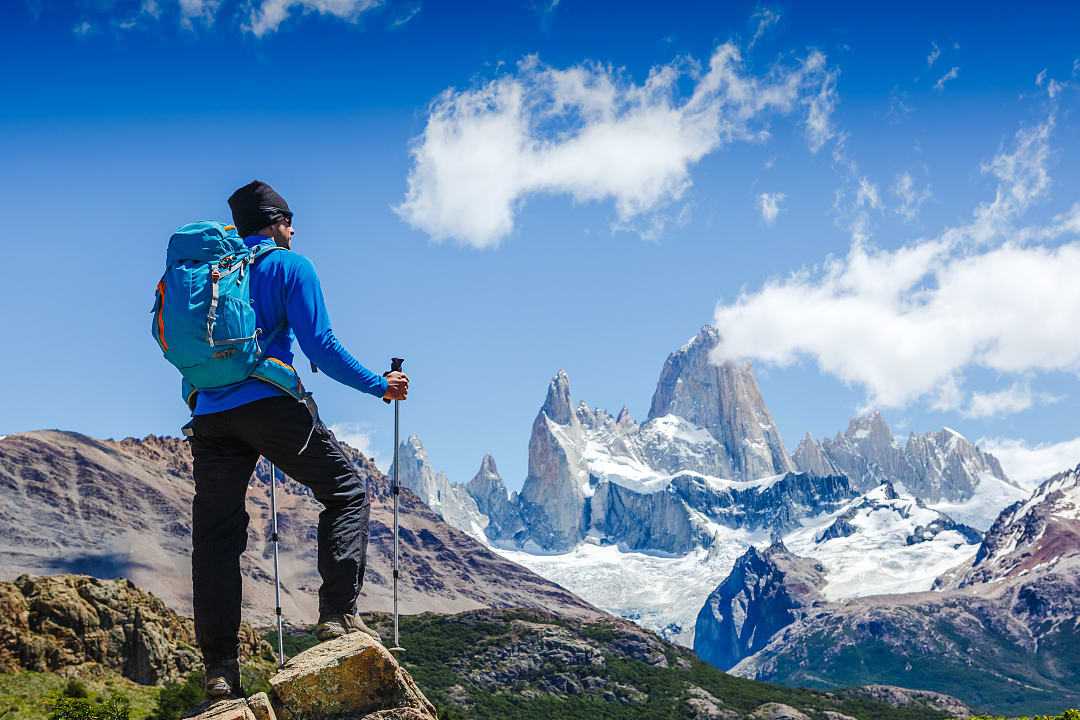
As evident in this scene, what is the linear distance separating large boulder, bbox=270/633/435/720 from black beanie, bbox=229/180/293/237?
14.7 feet

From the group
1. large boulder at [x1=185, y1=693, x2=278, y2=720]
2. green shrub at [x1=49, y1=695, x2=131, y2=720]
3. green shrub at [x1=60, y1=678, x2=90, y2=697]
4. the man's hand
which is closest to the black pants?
large boulder at [x1=185, y1=693, x2=278, y2=720]

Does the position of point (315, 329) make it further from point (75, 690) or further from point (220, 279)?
point (75, 690)

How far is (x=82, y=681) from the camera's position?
79.9m

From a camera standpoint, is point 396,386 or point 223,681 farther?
point 396,386

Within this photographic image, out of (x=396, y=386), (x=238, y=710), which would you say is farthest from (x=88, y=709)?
(x=396, y=386)

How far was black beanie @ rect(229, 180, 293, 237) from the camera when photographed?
11633mm

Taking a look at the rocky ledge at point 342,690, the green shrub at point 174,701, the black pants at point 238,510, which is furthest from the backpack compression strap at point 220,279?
the green shrub at point 174,701

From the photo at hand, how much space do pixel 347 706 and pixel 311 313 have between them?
3.98m

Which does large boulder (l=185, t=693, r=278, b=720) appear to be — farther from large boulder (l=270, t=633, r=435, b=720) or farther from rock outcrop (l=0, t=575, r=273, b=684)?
rock outcrop (l=0, t=575, r=273, b=684)

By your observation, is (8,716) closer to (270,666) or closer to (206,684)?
(270,666)

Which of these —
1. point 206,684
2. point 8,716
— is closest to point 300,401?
point 206,684

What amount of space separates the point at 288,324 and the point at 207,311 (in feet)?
3.04

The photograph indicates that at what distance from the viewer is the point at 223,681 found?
436 inches

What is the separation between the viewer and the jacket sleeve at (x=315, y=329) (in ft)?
35.5
